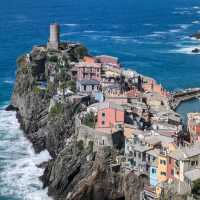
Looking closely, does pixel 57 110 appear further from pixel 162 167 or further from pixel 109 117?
pixel 162 167

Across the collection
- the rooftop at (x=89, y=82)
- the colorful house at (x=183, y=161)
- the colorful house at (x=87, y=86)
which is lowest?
the colorful house at (x=183, y=161)

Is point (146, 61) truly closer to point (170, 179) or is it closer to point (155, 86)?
point (155, 86)

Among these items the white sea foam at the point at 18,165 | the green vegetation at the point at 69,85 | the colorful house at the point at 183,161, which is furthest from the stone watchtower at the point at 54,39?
the colorful house at the point at 183,161

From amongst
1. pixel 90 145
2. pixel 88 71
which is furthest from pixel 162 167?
pixel 88 71

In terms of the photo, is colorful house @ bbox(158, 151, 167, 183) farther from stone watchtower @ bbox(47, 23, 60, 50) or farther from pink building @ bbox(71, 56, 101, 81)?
stone watchtower @ bbox(47, 23, 60, 50)

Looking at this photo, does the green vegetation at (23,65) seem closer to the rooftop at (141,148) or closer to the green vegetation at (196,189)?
the rooftop at (141,148)

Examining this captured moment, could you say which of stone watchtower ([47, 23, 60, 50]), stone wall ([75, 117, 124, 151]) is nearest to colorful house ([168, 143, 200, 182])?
stone wall ([75, 117, 124, 151])

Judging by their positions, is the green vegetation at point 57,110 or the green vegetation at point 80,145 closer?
the green vegetation at point 80,145
